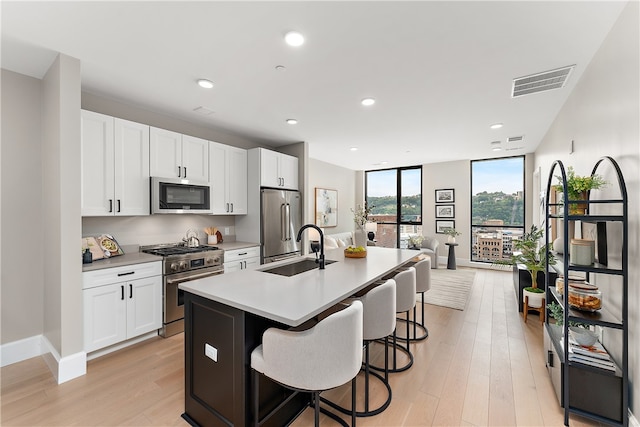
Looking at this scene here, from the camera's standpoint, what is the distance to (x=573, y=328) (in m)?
2.05

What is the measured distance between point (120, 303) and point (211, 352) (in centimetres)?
160

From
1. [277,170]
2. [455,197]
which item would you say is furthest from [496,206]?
[277,170]

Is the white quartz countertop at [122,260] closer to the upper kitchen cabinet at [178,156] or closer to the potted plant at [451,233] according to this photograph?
the upper kitchen cabinet at [178,156]

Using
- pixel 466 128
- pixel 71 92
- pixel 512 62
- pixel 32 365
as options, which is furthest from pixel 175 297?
pixel 466 128

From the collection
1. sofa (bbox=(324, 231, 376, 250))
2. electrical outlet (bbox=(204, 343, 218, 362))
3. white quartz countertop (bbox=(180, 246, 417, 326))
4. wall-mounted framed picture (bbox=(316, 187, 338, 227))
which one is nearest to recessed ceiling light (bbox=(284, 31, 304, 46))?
white quartz countertop (bbox=(180, 246, 417, 326))

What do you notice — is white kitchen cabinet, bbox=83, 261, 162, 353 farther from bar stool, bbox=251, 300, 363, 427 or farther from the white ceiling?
bar stool, bbox=251, 300, 363, 427

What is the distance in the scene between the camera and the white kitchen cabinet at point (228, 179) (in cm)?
390

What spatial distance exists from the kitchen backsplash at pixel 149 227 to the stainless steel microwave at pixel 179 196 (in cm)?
39

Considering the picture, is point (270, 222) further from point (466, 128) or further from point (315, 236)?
point (466, 128)

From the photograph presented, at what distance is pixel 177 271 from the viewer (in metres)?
3.09

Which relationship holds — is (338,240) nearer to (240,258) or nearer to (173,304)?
(240,258)

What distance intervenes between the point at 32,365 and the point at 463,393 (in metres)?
3.67

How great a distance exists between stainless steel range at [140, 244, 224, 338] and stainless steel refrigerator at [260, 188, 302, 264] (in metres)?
0.94

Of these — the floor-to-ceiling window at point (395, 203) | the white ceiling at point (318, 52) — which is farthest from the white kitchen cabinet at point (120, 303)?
the floor-to-ceiling window at point (395, 203)
